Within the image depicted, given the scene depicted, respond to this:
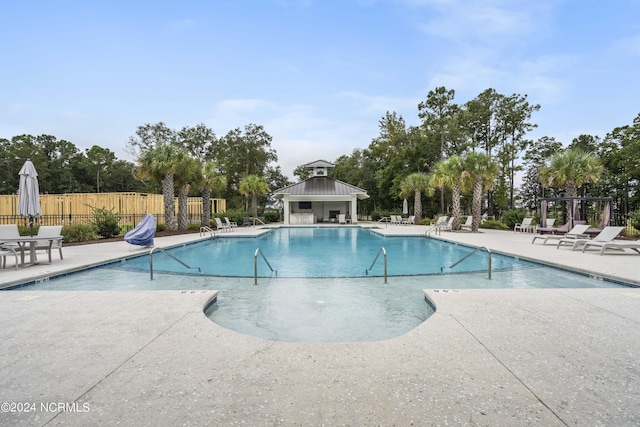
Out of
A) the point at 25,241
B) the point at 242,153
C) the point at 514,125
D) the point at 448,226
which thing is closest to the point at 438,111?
the point at 514,125

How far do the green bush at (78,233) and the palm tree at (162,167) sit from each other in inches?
155

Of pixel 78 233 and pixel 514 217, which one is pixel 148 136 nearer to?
pixel 78 233

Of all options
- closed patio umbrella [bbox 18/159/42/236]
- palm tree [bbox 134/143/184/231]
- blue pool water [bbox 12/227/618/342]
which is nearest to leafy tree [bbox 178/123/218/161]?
palm tree [bbox 134/143/184/231]

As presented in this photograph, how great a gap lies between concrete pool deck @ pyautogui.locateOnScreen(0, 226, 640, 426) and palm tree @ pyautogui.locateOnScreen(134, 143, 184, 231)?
45.7 feet

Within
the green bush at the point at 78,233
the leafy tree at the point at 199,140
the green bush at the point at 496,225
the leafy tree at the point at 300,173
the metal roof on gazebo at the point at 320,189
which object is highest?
the leafy tree at the point at 199,140

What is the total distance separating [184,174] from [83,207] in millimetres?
8807

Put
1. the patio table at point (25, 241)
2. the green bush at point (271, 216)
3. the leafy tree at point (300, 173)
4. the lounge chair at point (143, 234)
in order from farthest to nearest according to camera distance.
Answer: the leafy tree at point (300, 173) < the green bush at point (271, 216) < the lounge chair at point (143, 234) < the patio table at point (25, 241)

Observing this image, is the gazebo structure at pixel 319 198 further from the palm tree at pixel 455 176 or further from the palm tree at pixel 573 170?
the palm tree at pixel 573 170

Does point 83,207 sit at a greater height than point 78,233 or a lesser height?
greater

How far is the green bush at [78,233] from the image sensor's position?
13491 mm

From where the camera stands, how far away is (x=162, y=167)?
17.2 m

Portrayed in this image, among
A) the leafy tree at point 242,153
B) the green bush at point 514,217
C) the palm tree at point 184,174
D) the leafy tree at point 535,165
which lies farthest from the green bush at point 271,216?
the leafy tree at point 535,165

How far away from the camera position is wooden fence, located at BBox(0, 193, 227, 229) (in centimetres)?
2077

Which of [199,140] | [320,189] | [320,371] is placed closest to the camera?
[320,371]
